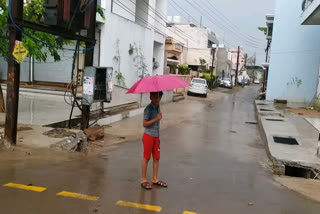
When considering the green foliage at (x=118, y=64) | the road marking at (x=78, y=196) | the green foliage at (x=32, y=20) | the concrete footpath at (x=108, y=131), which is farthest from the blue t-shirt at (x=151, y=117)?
the green foliage at (x=118, y=64)

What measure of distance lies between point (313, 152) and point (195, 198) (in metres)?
4.29

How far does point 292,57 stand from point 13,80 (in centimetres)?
2193

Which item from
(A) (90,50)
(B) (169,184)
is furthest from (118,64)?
(B) (169,184)

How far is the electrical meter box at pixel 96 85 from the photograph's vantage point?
27.6 feet

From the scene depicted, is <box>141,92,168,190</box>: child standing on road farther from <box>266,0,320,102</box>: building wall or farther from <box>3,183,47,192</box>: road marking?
<box>266,0,320,102</box>: building wall

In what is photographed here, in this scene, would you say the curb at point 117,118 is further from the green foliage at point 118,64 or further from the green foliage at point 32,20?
the green foliage at point 118,64

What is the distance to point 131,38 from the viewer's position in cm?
2127

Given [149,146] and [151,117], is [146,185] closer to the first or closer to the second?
[149,146]

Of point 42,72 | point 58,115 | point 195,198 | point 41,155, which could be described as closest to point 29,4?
point 58,115

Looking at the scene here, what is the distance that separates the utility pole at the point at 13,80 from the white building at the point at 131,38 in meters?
12.1

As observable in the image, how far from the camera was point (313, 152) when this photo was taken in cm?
763

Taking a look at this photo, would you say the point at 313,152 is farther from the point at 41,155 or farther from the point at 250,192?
the point at 41,155

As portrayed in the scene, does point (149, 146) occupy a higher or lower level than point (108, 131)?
higher

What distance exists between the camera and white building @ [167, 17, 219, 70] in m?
46.7
